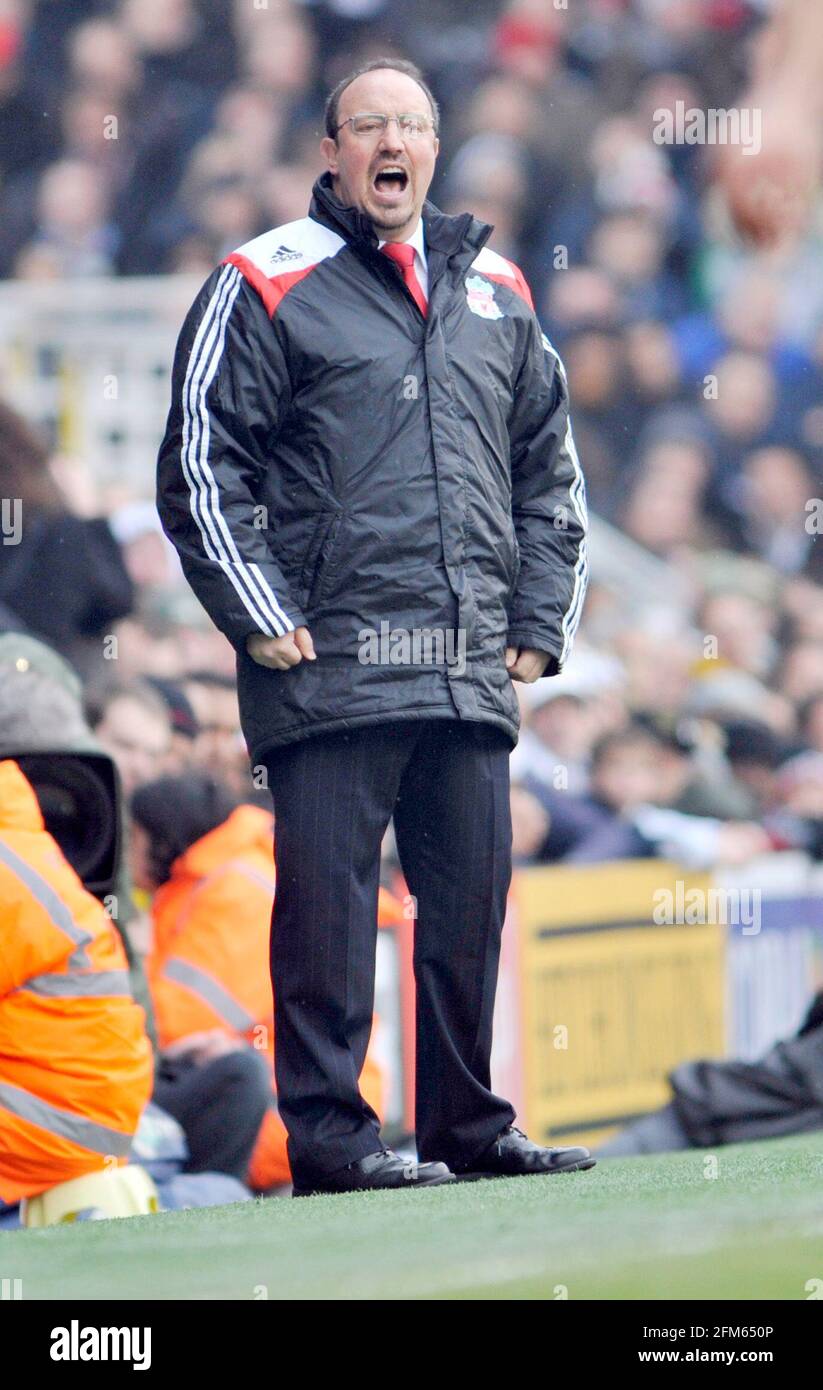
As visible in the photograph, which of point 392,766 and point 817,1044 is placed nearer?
point 392,766

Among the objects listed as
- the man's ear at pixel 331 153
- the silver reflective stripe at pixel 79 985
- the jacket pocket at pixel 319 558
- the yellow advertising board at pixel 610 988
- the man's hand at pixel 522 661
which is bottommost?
the yellow advertising board at pixel 610 988

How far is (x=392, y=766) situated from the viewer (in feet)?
14.1

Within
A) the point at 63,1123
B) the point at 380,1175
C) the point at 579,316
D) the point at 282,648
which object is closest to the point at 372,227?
the point at 282,648

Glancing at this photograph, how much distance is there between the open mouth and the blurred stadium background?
2159 mm

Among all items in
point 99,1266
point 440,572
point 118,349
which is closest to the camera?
point 99,1266

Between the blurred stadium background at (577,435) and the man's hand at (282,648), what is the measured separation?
171 cm

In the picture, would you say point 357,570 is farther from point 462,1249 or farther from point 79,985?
point 462,1249

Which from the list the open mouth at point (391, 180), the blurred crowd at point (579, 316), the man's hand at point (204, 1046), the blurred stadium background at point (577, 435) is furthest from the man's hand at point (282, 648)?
the blurred crowd at point (579, 316)

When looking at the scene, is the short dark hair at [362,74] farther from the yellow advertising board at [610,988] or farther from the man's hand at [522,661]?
the yellow advertising board at [610,988]

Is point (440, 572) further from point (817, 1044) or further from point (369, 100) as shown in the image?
point (817, 1044)

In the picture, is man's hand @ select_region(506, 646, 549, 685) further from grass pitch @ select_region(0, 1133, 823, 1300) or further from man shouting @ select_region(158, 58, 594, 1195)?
grass pitch @ select_region(0, 1133, 823, 1300)

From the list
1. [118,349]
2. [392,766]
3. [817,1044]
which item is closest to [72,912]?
[392,766]

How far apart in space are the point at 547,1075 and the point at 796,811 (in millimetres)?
2665

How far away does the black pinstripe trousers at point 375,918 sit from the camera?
14.0ft
